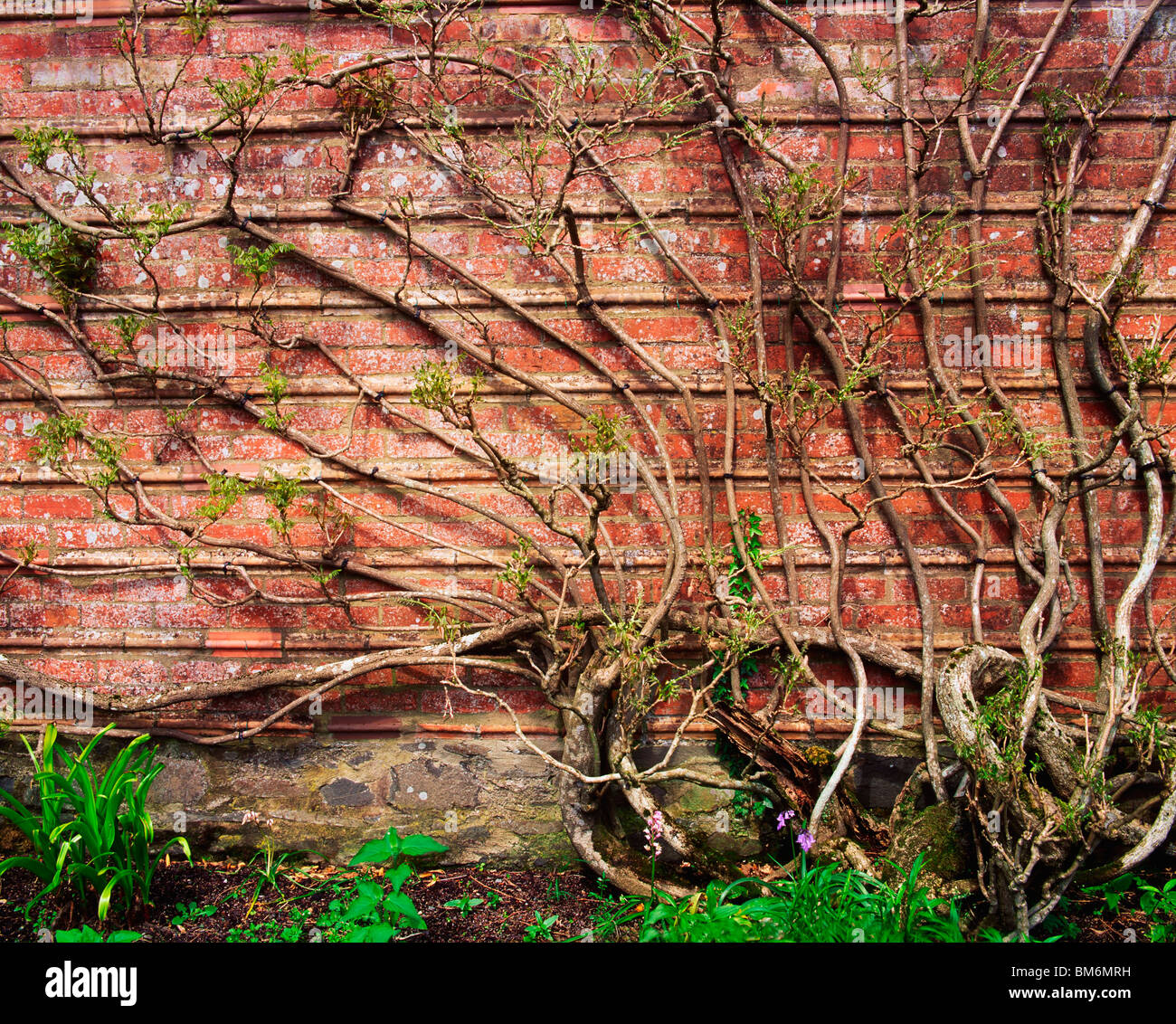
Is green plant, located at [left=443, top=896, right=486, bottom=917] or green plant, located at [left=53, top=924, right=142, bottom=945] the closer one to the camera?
green plant, located at [left=53, top=924, right=142, bottom=945]

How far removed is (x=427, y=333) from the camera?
257 centimetres

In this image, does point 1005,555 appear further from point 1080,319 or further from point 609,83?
point 609,83

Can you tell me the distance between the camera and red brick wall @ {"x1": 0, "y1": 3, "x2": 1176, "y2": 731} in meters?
2.52

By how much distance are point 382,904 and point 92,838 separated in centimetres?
84

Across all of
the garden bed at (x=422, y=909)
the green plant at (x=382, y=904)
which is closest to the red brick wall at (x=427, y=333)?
the green plant at (x=382, y=904)

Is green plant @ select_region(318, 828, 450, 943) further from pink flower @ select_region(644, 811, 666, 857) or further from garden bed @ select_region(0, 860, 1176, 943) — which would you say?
pink flower @ select_region(644, 811, 666, 857)

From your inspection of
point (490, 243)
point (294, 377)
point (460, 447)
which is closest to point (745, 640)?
point (460, 447)

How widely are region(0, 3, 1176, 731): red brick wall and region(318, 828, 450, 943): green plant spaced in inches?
15.2

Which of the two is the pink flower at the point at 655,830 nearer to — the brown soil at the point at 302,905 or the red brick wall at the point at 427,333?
the brown soil at the point at 302,905

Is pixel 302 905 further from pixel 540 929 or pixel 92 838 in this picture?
pixel 540 929

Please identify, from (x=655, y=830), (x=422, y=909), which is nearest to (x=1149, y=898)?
(x=655, y=830)

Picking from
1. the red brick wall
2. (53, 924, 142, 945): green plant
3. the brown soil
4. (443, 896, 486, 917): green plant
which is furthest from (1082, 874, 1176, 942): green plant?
(53, 924, 142, 945): green plant

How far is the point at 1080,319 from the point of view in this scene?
8.37 feet

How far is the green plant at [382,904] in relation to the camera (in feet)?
6.71
